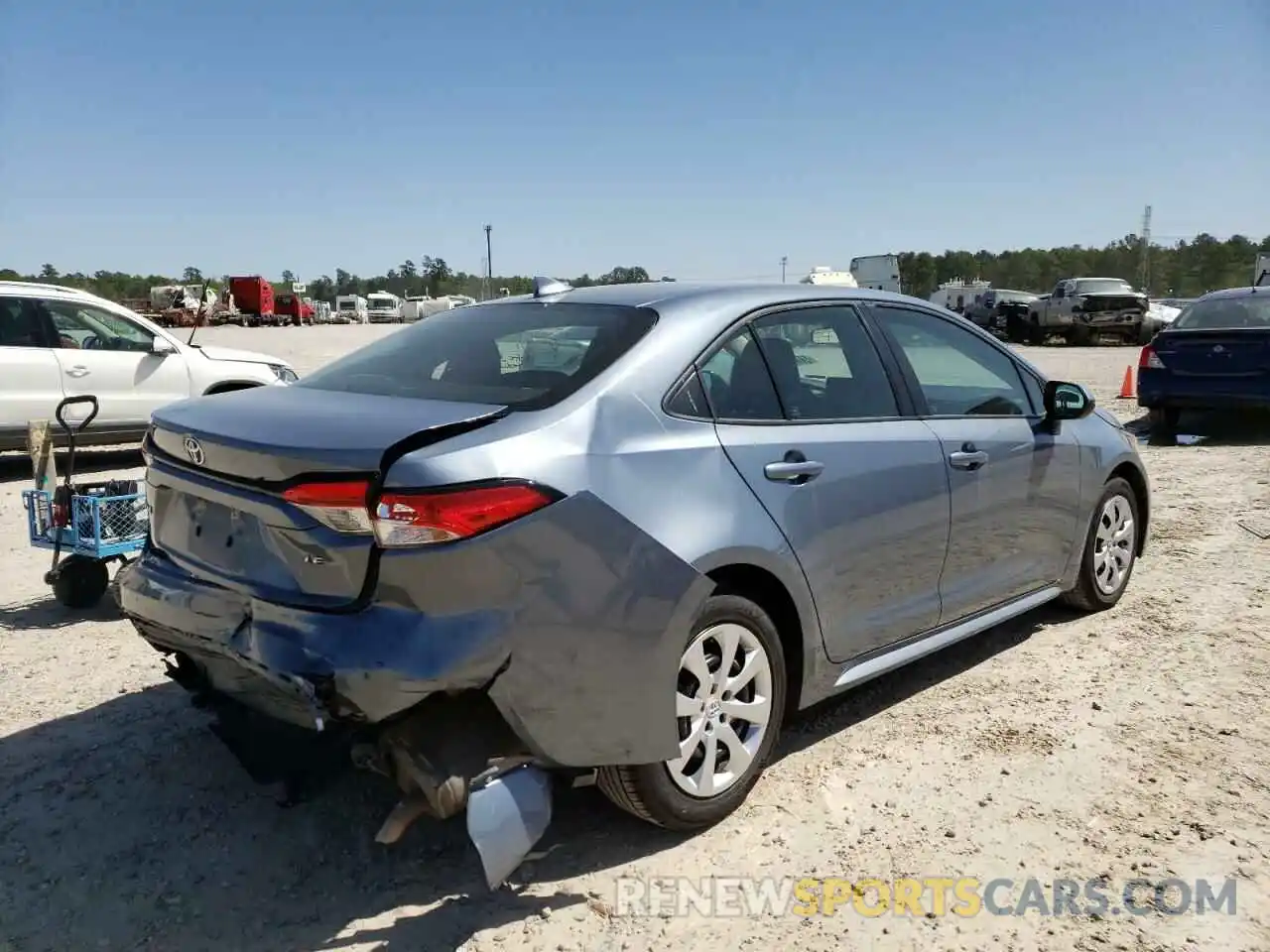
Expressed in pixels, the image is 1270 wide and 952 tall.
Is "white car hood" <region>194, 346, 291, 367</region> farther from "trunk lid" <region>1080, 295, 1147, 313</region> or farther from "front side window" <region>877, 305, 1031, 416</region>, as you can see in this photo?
"trunk lid" <region>1080, 295, 1147, 313</region>

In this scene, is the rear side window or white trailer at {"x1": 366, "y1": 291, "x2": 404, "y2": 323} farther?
white trailer at {"x1": 366, "y1": 291, "x2": 404, "y2": 323}

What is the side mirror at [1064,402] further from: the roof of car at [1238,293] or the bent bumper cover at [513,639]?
the roof of car at [1238,293]

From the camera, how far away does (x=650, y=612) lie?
9.25 ft

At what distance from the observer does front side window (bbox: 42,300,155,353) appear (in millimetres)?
9438

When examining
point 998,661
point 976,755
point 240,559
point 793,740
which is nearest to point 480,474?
point 240,559

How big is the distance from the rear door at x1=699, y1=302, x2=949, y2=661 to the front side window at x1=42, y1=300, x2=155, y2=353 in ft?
26.9

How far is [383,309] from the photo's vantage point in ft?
232

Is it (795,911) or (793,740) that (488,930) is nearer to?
(795,911)

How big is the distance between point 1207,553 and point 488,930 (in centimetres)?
538

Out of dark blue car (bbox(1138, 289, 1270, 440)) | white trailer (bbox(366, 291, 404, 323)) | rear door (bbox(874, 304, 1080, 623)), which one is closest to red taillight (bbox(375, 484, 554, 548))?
rear door (bbox(874, 304, 1080, 623))

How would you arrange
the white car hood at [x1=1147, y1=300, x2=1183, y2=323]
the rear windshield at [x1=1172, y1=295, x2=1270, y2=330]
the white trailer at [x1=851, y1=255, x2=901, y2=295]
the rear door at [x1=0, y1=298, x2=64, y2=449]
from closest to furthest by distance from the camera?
the rear door at [x1=0, y1=298, x2=64, y2=449] → the rear windshield at [x1=1172, y1=295, x2=1270, y2=330] → the white car hood at [x1=1147, y1=300, x2=1183, y2=323] → the white trailer at [x1=851, y1=255, x2=901, y2=295]

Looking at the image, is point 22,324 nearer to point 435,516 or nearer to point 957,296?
point 435,516

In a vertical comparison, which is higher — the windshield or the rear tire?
the windshield

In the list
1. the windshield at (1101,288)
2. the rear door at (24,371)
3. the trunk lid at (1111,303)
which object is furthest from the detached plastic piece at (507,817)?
the windshield at (1101,288)
